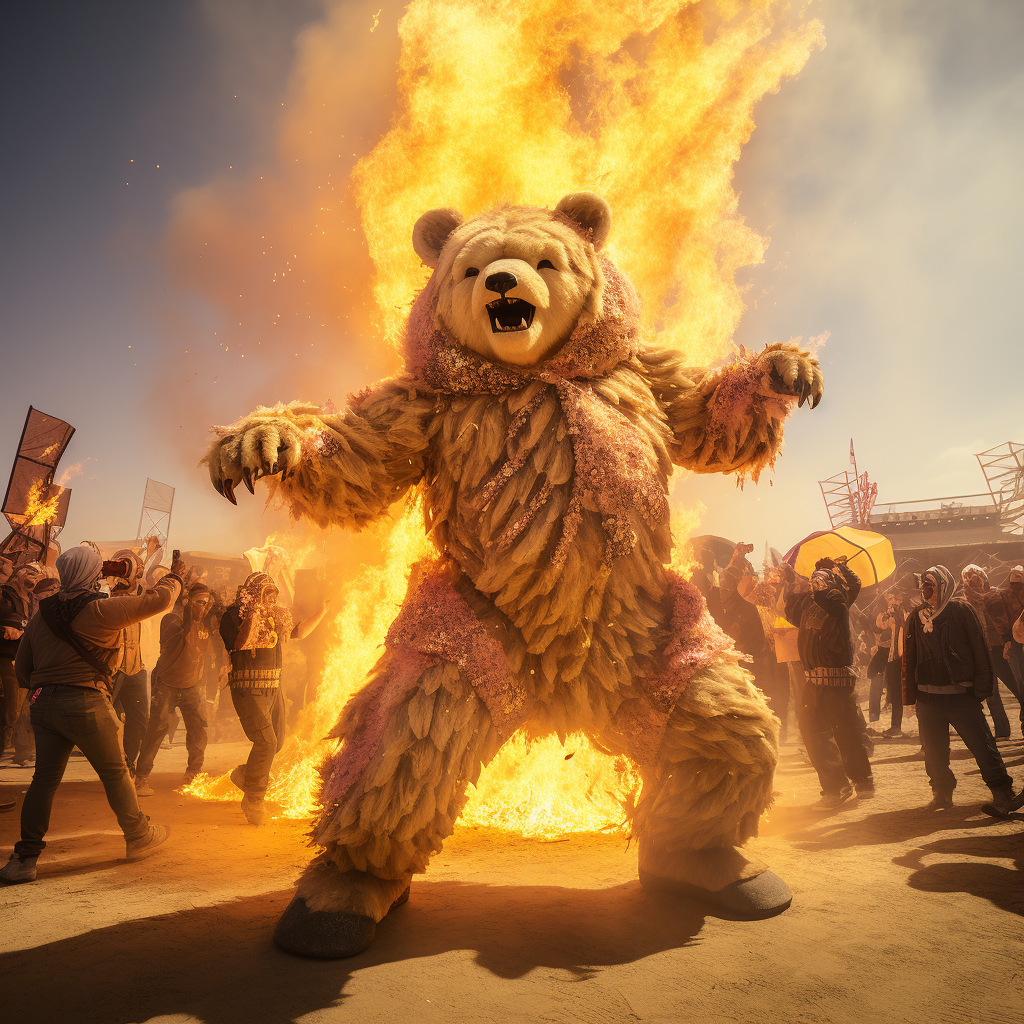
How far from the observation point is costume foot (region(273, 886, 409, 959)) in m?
2.12

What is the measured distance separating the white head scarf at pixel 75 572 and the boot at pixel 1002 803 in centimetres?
572

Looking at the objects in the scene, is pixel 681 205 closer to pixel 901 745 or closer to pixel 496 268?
pixel 496 268

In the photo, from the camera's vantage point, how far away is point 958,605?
4676 mm

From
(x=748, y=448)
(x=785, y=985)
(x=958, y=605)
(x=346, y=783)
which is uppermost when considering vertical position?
(x=748, y=448)

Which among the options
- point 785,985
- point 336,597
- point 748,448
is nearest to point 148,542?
point 336,597

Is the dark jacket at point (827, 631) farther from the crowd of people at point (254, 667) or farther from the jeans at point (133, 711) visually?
the jeans at point (133, 711)

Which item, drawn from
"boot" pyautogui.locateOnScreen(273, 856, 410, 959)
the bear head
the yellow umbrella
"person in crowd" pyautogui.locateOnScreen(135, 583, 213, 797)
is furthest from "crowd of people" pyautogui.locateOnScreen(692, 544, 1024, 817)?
"person in crowd" pyautogui.locateOnScreen(135, 583, 213, 797)

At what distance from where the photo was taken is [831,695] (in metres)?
5.15

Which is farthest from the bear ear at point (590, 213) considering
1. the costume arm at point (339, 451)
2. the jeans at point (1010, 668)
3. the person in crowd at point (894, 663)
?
the jeans at point (1010, 668)

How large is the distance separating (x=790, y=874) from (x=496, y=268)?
124 inches

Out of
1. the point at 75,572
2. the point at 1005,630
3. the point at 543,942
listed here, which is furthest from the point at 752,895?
the point at 1005,630

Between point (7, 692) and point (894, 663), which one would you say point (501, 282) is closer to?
point (7, 692)

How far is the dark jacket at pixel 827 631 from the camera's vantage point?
5.17 meters

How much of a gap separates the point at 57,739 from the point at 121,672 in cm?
82
